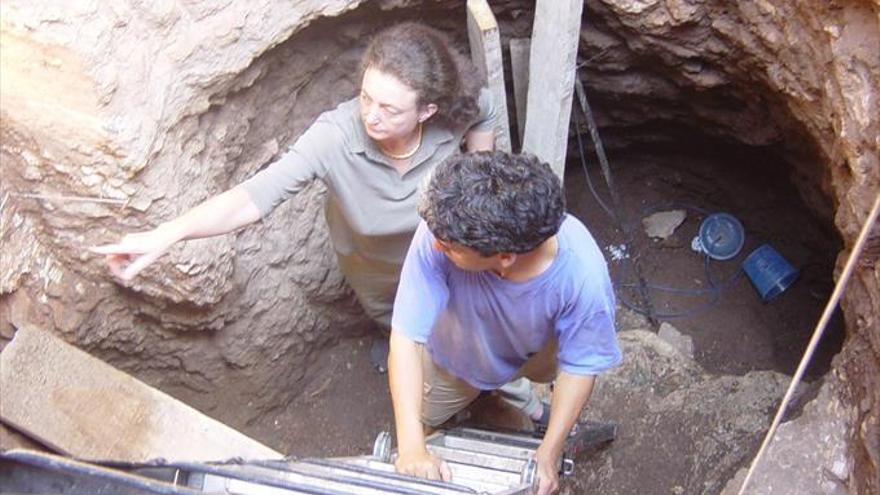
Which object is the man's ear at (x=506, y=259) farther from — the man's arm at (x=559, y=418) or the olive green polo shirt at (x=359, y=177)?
the olive green polo shirt at (x=359, y=177)

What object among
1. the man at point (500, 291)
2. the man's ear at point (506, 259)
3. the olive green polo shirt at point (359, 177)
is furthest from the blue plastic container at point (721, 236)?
the man's ear at point (506, 259)

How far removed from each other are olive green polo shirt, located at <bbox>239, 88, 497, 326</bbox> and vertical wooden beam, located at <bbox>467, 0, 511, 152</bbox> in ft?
0.87

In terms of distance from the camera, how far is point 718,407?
13.8 feet

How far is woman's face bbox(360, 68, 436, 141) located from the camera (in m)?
2.94

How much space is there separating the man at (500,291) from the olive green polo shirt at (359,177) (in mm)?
480

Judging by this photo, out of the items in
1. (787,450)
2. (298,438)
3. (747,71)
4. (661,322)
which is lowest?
(661,322)

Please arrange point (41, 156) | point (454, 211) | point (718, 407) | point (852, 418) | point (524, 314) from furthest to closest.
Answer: point (718, 407) → point (41, 156) → point (852, 418) → point (524, 314) → point (454, 211)

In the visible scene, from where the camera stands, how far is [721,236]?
5.71 m

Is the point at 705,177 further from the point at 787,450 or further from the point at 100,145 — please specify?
the point at 100,145

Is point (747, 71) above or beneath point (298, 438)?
above

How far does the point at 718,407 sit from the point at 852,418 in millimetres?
1169

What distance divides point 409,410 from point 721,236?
3487 millimetres

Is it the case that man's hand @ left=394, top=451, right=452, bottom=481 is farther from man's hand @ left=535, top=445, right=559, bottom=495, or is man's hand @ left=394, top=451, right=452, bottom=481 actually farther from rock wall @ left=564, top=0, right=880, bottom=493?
rock wall @ left=564, top=0, right=880, bottom=493

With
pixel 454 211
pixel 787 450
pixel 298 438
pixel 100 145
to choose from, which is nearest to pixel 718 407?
pixel 787 450
